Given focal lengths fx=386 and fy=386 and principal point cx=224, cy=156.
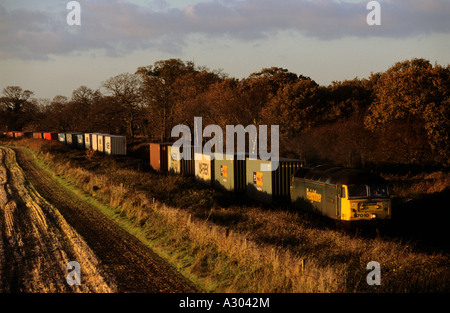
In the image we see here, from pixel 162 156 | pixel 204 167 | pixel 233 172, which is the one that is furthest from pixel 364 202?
pixel 162 156

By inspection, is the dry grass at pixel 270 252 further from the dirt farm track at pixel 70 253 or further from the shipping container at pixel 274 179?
the shipping container at pixel 274 179

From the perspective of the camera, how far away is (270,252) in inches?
460

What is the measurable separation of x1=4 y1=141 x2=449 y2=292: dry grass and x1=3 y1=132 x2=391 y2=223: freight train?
1.22 m

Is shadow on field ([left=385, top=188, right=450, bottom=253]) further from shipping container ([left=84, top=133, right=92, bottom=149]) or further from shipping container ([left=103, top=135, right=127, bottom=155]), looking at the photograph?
shipping container ([left=84, top=133, right=92, bottom=149])

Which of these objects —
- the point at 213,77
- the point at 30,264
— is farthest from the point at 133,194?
the point at 213,77

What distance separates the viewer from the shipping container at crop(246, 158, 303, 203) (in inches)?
878

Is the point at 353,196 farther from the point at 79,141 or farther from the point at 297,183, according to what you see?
the point at 79,141

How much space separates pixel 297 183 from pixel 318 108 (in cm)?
2399

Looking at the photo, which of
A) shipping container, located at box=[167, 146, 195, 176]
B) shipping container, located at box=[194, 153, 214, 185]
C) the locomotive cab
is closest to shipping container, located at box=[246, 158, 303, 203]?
the locomotive cab

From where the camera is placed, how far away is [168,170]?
3631 centimetres

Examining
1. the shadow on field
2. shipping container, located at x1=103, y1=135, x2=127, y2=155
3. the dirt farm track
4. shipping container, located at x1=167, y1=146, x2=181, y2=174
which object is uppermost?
shipping container, located at x1=103, y1=135, x2=127, y2=155

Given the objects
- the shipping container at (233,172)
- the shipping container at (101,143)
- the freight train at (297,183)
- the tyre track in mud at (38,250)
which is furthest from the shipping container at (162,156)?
the tyre track in mud at (38,250)
